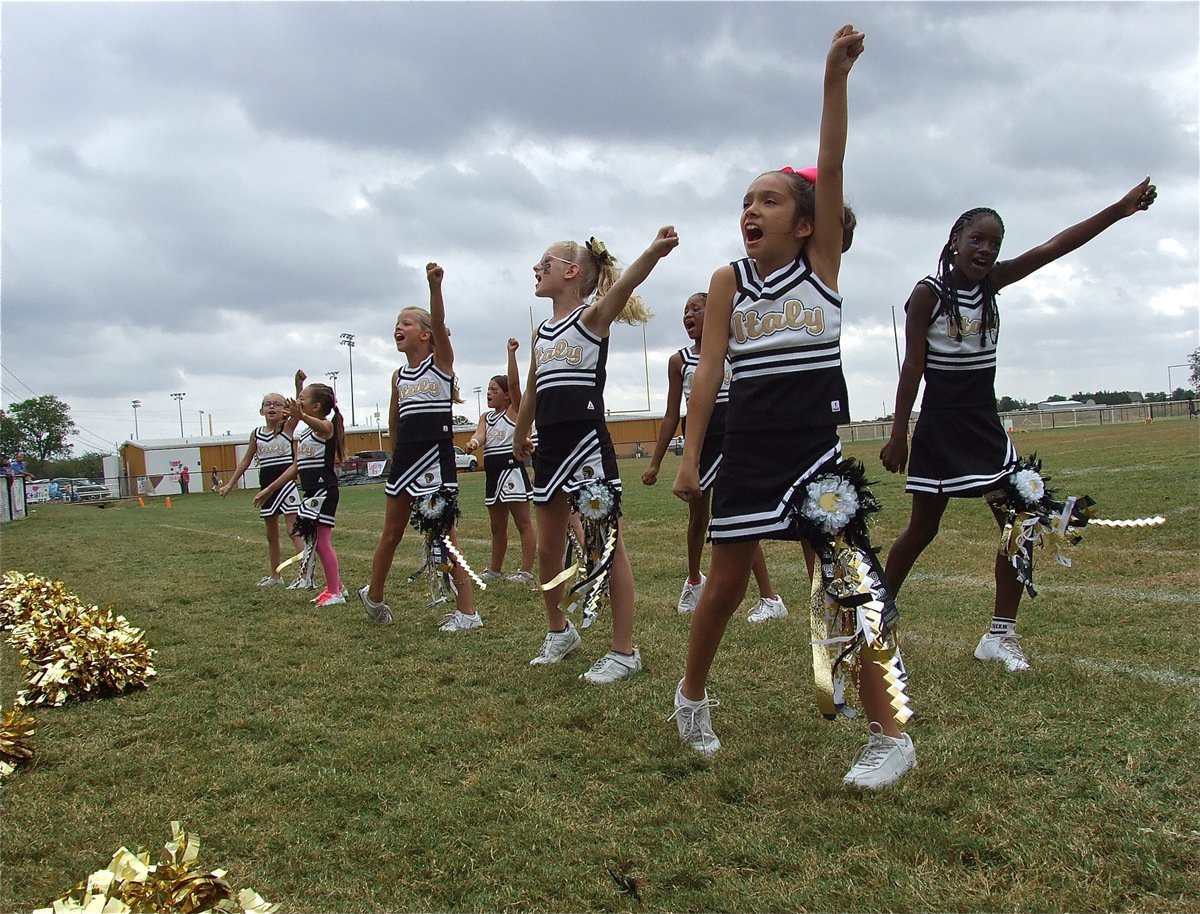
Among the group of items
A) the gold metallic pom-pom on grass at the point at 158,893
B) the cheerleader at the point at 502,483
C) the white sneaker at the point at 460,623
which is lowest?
the white sneaker at the point at 460,623

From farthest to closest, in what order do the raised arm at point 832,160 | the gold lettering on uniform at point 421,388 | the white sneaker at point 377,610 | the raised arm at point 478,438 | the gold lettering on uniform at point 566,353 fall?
the raised arm at point 478,438 → the white sneaker at point 377,610 → the gold lettering on uniform at point 421,388 → the gold lettering on uniform at point 566,353 → the raised arm at point 832,160

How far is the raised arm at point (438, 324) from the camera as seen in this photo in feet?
17.8

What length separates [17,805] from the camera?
3100 mm

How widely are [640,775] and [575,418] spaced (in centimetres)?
207

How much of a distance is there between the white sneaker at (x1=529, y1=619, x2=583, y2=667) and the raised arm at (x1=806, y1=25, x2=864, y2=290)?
A: 2629 mm

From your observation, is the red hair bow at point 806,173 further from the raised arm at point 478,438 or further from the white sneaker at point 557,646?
the raised arm at point 478,438

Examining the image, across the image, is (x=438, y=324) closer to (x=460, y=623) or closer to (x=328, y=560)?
(x=460, y=623)

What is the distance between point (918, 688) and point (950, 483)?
95cm

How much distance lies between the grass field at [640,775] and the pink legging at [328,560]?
1.82 m

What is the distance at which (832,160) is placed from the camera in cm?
291

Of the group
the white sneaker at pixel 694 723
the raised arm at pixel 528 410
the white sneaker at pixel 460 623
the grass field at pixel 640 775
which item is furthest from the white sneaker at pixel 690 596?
the white sneaker at pixel 694 723

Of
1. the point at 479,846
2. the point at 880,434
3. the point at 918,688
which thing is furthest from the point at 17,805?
the point at 880,434

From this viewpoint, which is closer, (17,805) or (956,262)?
(17,805)

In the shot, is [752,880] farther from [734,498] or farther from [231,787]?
[231,787]
